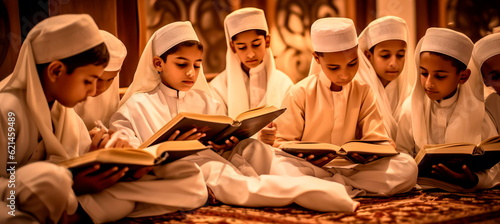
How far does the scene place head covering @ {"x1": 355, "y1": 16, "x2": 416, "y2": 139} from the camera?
4656 millimetres

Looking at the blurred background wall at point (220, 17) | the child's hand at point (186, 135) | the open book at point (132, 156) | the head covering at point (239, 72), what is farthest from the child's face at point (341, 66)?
the blurred background wall at point (220, 17)

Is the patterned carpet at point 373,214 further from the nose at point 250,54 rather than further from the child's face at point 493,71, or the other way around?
the nose at point 250,54

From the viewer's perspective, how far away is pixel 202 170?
142 inches

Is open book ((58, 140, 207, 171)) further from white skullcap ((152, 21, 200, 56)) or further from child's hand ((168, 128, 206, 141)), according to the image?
white skullcap ((152, 21, 200, 56))

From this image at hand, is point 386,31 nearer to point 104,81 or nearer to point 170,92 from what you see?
point 170,92

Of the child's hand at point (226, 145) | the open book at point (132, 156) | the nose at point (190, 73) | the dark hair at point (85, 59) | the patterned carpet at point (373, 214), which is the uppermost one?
the dark hair at point (85, 59)

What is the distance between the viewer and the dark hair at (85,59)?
290 cm

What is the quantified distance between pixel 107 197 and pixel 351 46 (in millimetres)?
1954

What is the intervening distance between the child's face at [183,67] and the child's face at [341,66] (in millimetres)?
898

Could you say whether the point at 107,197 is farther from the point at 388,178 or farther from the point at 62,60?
the point at 388,178

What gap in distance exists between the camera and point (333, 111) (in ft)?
13.3

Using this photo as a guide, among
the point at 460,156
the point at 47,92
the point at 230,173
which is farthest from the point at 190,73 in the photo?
the point at 460,156

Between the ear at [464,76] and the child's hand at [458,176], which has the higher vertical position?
the ear at [464,76]

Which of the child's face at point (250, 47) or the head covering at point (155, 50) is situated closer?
the head covering at point (155, 50)
